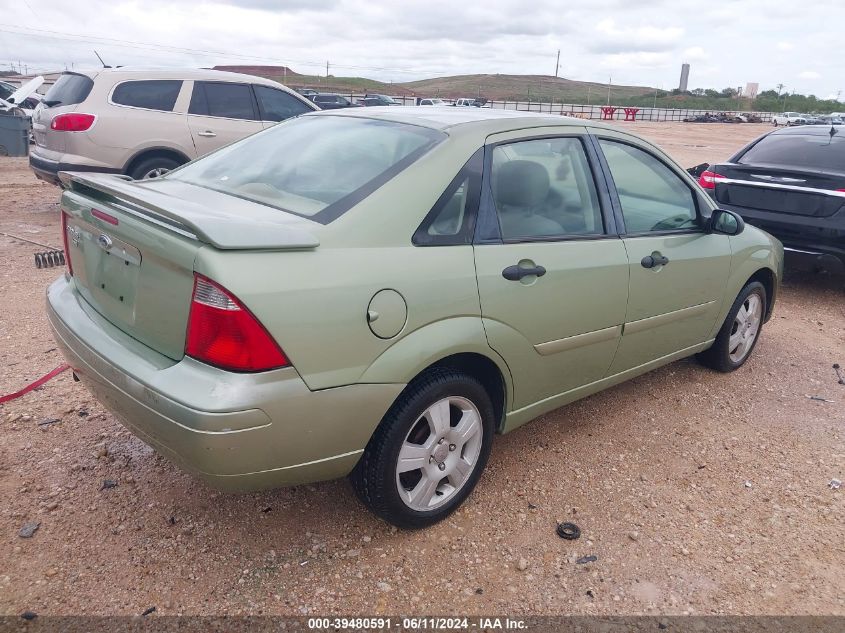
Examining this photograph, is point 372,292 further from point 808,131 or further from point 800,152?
point 808,131

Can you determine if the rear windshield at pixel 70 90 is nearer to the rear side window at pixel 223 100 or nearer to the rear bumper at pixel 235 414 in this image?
A: the rear side window at pixel 223 100

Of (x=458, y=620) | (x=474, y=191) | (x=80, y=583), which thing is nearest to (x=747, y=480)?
(x=458, y=620)

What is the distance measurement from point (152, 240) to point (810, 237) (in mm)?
5894

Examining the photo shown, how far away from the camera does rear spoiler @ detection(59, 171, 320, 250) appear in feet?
6.97

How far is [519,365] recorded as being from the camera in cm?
289

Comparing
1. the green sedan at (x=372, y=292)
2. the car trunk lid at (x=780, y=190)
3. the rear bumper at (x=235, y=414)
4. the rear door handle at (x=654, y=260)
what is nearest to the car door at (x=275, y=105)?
the car trunk lid at (x=780, y=190)

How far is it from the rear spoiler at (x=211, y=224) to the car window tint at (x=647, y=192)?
1.82 metres

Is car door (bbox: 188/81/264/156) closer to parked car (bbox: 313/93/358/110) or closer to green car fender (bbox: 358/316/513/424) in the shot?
parked car (bbox: 313/93/358/110)

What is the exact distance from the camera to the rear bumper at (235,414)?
2104 mm

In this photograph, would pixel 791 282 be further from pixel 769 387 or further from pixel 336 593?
pixel 336 593

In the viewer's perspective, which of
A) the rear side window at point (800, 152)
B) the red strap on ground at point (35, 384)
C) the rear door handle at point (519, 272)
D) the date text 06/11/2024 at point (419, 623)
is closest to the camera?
the date text 06/11/2024 at point (419, 623)

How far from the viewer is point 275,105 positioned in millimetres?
8758

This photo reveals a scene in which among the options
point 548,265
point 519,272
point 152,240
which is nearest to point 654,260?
point 548,265

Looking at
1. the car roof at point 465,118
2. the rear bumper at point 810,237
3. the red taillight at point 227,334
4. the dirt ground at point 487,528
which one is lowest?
the dirt ground at point 487,528
